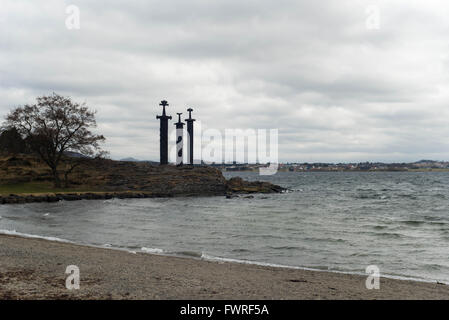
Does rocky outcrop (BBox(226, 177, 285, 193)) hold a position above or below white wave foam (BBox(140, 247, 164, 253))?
below

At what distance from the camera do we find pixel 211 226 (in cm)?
2933

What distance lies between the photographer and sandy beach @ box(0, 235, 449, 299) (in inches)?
403

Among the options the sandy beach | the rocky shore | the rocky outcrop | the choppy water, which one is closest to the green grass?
the rocky shore

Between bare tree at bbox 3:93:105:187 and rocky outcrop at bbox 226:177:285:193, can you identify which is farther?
rocky outcrop at bbox 226:177:285:193

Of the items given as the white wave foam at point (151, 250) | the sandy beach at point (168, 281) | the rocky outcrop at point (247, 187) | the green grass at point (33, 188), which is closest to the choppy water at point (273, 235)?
the white wave foam at point (151, 250)

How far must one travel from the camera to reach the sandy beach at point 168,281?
10.2 meters

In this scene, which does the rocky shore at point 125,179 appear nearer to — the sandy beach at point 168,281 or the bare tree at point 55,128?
the bare tree at point 55,128

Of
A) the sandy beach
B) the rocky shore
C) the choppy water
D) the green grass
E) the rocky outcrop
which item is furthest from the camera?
the rocky outcrop

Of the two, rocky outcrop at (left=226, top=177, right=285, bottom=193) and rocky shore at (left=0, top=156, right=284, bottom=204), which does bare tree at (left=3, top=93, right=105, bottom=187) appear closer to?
rocky shore at (left=0, top=156, right=284, bottom=204)

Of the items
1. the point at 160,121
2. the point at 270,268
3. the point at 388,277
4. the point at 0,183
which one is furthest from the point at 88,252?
the point at 160,121

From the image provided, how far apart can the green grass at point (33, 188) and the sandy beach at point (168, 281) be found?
36.3m

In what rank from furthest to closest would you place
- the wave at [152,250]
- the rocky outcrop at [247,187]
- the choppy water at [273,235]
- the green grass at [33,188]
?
the rocky outcrop at [247,187] → the green grass at [33,188] → the wave at [152,250] → the choppy water at [273,235]

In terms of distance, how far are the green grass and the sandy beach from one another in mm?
36302
